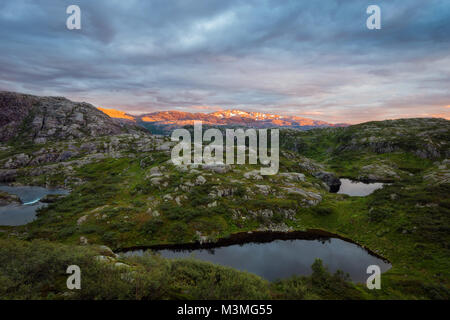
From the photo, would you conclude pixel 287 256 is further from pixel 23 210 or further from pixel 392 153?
pixel 392 153

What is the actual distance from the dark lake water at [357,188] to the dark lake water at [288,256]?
59.7 m

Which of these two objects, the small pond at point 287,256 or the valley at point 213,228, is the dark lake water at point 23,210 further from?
the small pond at point 287,256

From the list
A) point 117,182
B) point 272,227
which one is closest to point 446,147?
point 272,227

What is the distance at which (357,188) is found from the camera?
324ft

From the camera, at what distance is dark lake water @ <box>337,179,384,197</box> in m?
89.1

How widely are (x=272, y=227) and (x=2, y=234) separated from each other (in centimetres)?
6212

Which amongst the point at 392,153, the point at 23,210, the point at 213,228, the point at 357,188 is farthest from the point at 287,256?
the point at 392,153

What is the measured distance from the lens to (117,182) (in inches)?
2963

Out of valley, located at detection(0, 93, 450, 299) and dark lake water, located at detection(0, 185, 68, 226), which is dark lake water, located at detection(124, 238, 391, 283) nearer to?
valley, located at detection(0, 93, 450, 299)

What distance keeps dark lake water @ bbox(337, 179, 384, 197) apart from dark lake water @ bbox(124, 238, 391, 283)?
2350 inches

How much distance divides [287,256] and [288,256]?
0.19 metres

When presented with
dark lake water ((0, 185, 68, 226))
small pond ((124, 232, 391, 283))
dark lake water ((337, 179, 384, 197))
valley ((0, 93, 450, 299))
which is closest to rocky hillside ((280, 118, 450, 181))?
dark lake water ((337, 179, 384, 197))

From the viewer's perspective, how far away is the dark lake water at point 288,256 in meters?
31.9
